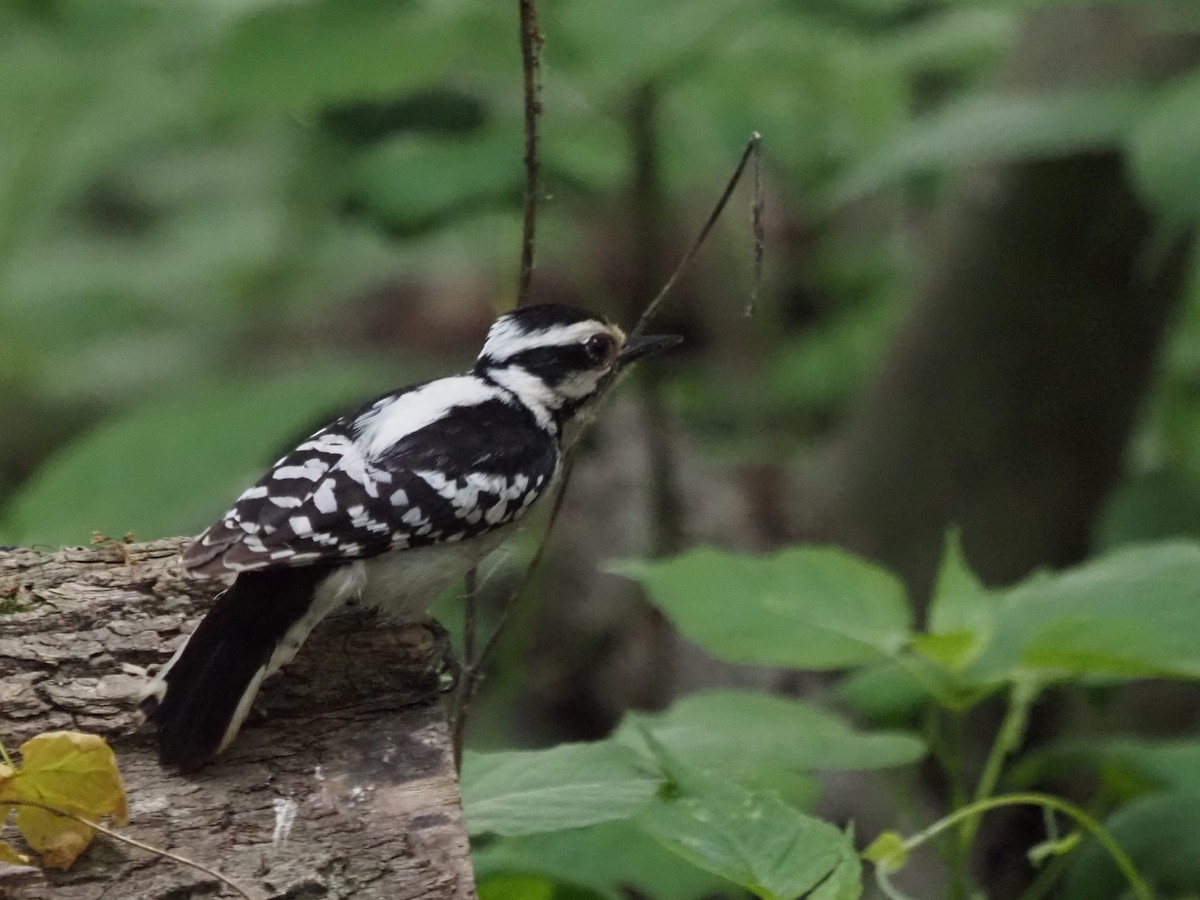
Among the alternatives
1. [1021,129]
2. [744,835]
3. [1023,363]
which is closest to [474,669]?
[744,835]

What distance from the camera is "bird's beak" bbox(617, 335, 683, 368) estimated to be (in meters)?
2.54

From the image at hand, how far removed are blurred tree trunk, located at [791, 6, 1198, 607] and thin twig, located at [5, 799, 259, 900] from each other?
9.14ft

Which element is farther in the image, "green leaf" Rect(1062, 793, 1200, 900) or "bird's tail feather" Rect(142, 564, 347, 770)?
"green leaf" Rect(1062, 793, 1200, 900)

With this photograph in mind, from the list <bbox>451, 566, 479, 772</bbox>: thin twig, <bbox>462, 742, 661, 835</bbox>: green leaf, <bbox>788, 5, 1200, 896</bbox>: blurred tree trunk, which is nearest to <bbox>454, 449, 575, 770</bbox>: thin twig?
<bbox>451, 566, 479, 772</bbox>: thin twig

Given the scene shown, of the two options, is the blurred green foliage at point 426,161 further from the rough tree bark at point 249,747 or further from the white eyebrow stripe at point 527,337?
the rough tree bark at point 249,747

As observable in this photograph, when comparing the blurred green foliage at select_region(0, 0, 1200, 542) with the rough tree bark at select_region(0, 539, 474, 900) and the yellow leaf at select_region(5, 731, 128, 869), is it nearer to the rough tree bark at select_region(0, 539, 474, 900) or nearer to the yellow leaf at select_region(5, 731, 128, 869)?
the rough tree bark at select_region(0, 539, 474, 900)

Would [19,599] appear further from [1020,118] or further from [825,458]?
[825,458]

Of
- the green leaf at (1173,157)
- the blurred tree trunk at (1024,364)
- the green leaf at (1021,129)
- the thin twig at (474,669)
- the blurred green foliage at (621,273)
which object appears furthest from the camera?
the blurred tree trunk at (1024,364)

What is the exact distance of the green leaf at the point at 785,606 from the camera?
224 centimetres

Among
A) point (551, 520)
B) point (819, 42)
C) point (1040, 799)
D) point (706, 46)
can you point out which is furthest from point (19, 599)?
point (819, 42)

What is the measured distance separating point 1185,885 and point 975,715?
1512 millimetres

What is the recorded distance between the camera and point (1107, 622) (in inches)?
83.4

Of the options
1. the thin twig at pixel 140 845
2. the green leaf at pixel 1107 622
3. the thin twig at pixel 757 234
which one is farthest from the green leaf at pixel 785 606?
the thin twig at pixel 140 845

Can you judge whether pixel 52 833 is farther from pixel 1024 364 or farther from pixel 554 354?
pixel 1024 364
